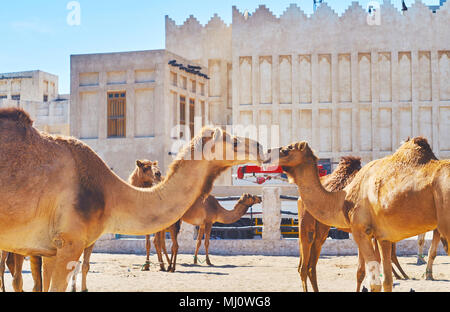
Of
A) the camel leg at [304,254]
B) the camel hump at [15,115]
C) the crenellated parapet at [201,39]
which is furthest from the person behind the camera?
the crenellated parapet at [201,39]

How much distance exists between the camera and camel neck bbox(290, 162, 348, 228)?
8273 mm

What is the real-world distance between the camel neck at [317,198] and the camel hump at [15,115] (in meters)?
3.88

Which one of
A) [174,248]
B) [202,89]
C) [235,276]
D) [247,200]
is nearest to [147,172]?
[235,276]

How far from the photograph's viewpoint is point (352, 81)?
34.8 m

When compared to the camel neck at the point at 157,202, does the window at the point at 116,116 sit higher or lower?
higher

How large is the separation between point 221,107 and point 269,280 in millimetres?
25407

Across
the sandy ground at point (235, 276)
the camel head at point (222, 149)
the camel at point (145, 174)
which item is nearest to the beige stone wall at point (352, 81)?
the sandy ground at point (235, 276)

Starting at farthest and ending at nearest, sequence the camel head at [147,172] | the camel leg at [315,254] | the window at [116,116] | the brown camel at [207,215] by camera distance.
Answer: the window at [116,116]
the brown camel at [207,215]
the camel head at [147,172]
the camel leg at [315,254]

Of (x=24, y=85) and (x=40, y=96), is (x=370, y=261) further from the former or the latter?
(x=24, y=85)

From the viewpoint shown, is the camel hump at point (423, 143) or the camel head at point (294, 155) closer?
the camel hump at point (423, 143)

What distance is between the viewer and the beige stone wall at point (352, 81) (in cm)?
3472

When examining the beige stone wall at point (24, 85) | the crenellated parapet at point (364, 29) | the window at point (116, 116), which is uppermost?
the crenellated parapet at point (364, 29)

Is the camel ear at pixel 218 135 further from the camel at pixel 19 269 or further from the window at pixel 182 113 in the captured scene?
the window at pixel 182 113
